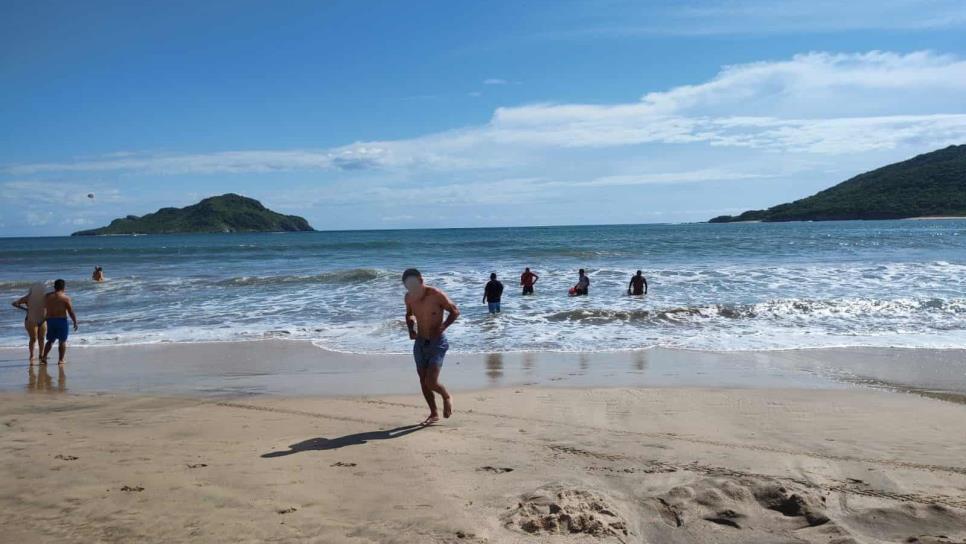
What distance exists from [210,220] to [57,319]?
131 metres

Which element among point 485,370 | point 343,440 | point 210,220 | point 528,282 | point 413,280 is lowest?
point 485,370

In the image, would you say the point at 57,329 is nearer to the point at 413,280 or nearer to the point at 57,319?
the point at 57,319

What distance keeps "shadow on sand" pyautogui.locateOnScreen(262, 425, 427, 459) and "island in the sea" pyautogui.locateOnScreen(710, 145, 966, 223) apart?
120 meters

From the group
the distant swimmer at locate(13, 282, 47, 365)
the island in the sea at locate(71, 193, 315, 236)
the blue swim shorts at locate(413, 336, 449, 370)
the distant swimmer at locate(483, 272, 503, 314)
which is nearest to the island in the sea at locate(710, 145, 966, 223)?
the island in the sea at locate(71, 193, 315, 236)

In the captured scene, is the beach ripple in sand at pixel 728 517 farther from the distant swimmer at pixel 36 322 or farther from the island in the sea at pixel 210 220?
the island in the sea at pixel 210 220

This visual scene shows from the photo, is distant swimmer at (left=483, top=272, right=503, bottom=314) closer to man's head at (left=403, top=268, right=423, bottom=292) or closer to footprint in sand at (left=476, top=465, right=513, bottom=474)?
man's head at (left=403, top=268, right=423, bottom=292)

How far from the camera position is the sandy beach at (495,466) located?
437 centimetres

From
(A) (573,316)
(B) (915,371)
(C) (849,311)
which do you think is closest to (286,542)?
(B) (915,371)

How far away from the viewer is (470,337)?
46.5 ft

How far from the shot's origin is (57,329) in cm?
1165

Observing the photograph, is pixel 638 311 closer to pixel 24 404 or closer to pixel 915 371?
pixel 915 371

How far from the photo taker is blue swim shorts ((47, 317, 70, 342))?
38.1 ft

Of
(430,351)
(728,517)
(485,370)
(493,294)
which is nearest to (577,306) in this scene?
(493,294)

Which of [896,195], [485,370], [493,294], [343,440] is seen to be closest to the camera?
[343,440]
